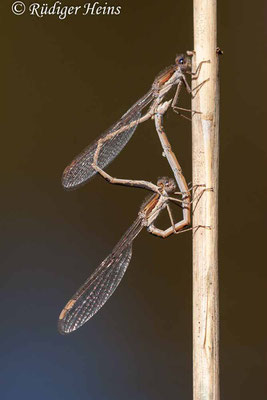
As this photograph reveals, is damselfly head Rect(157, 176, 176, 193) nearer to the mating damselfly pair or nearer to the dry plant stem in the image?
the mating damselfly pair

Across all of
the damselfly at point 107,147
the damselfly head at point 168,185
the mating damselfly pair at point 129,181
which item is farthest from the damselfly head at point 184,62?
the damselfly head at point 168,185

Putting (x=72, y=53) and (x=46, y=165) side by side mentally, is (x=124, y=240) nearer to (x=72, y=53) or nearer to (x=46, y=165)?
(x=46, y=165)

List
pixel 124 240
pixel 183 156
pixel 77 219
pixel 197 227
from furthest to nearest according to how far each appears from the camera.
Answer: pixel 77 219 → pixel 183 156 → pixel 124 240 → pixel 197 227

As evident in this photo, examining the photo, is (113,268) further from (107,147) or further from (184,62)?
(184,62)

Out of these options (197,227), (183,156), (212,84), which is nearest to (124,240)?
(197,227)

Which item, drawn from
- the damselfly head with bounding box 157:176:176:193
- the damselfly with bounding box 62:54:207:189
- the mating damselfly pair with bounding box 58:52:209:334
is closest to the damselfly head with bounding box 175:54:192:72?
the mating damselfly pair with bounding box 58:52:209:334

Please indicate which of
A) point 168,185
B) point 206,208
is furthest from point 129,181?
point 206,208
